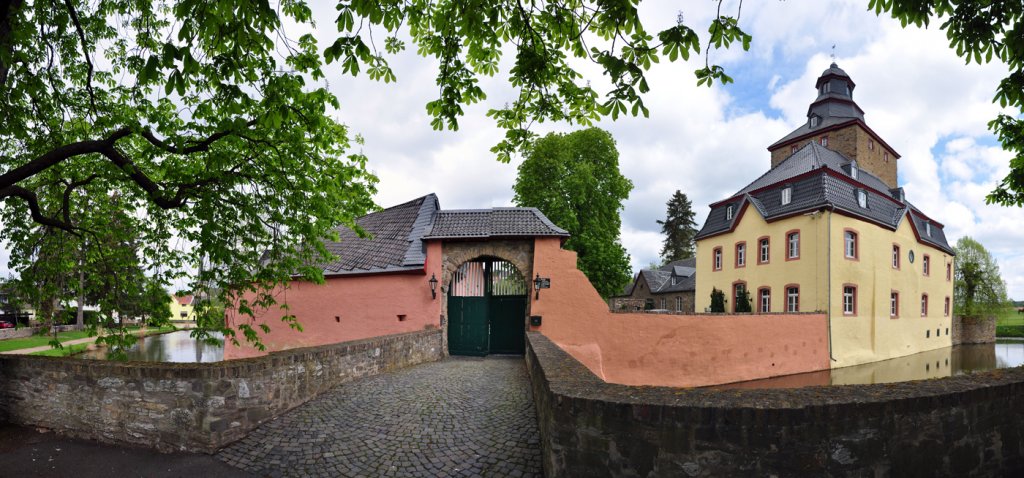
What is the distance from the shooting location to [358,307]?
525 inches

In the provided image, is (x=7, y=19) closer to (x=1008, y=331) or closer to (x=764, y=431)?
(x=764, y=431)

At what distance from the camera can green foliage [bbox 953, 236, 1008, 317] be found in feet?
117

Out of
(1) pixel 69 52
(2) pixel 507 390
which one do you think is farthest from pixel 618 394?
(1) pixel 69 52

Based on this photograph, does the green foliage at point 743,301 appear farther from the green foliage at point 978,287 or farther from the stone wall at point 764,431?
the green foliage at point 978,287

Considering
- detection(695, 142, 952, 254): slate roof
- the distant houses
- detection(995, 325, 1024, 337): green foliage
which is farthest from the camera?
detection(995, 325, 1024, 337): green foliage

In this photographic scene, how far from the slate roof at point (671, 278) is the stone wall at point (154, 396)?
31.5 m

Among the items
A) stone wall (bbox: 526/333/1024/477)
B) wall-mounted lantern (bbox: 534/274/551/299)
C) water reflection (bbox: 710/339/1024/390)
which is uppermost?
wall-mounted lantern (bbox: 534/274/551/299)

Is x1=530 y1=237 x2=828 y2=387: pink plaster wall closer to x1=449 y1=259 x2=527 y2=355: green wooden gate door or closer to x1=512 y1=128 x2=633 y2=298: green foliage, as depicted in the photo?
x1=449 y1=259 x2=527 y2=355: green wooden gate door

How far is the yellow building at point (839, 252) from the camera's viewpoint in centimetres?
2006

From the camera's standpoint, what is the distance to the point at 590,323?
43.1ft

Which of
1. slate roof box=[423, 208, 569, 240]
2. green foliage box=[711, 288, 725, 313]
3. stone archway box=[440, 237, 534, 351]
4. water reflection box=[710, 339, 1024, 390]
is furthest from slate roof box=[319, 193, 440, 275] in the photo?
green foliage box=[711, 288, 725, 313]

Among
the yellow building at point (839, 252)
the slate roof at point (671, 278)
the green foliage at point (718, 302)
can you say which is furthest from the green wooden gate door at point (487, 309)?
the slate roof at point (671, 278)

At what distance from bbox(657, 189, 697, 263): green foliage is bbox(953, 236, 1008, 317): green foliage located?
19593mm

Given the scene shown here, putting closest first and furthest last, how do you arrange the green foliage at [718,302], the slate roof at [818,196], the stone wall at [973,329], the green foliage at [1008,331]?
the slate roof at [818,196] → the green foliage at [718,302] → the stone wall at [973,329] → the green foliage at [1008,331]
